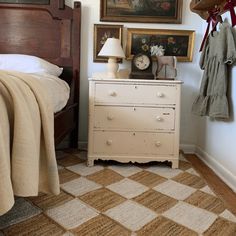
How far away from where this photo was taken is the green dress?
5.51 ft

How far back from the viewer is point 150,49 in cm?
228

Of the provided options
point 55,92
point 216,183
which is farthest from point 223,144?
point 55,92

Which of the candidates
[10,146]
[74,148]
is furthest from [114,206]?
[74,148]

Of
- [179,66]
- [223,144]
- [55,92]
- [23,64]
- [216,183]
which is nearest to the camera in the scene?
[55,92]

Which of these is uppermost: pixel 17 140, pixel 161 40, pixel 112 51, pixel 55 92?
pixel 161 40

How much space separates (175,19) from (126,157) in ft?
4.42

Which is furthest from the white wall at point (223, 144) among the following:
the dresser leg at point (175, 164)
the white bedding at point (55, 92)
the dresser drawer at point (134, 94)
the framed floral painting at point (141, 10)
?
the white bedding at point (55, 92)

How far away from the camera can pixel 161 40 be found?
2.31 m

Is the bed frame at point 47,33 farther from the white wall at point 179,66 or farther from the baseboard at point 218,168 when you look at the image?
the baseboard at point 218,168

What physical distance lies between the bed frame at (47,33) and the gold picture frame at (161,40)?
0.50 m

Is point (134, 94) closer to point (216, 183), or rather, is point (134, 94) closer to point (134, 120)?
point (134, 120)

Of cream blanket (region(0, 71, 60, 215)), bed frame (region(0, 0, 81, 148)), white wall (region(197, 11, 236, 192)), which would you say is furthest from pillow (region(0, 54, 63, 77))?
white wall (region(197, 11, 236, 192))

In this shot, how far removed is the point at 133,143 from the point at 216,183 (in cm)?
65

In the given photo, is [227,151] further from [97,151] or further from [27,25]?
[27,25]
